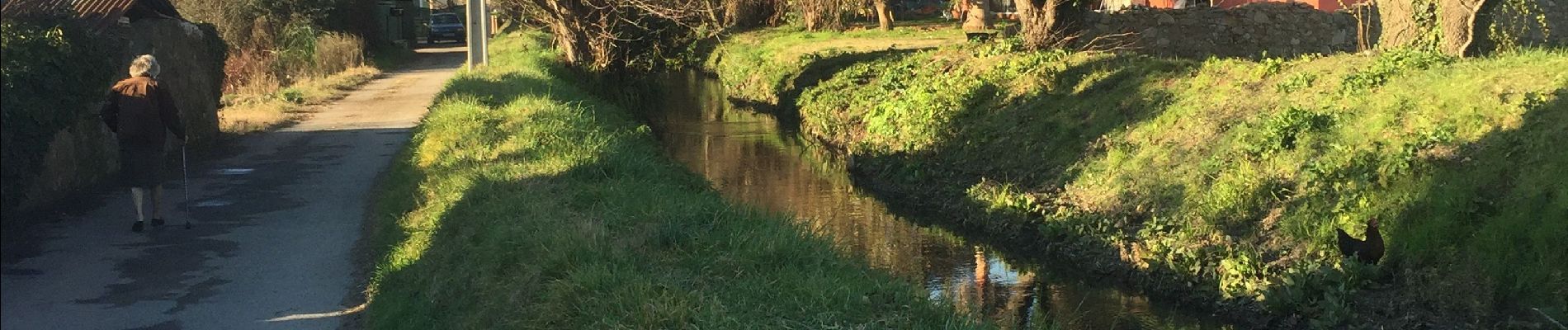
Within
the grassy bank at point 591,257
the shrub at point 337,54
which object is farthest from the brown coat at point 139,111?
the shrub at point 337,54

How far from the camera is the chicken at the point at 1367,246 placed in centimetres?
957

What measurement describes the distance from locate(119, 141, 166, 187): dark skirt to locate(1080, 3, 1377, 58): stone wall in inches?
601

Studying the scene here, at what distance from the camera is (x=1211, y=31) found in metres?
22.7

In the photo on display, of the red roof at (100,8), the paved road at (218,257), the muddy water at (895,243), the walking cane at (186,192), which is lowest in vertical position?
the muddy water at (895,243)

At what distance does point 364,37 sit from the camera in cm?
4022

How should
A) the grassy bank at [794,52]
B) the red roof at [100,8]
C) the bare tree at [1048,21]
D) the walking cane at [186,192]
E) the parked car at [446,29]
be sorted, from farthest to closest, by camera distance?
1. the parked car at [446,29]
2. the grassy bank at [794,52]
3. the bare tree at [1048,21]
4. the walking cane at [186,192]
5. the red roof at [100,8]

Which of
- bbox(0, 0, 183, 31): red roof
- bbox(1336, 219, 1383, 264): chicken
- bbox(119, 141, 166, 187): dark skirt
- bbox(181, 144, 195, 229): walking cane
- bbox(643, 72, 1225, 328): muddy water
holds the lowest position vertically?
bbox(643, 72, 1225, 328): muddy water

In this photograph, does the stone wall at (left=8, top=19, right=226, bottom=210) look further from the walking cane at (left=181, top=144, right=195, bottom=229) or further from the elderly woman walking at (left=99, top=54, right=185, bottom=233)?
the walking cane at (left=181, top=144, right=195, bottom=229)

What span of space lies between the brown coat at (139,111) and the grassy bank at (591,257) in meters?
1.70

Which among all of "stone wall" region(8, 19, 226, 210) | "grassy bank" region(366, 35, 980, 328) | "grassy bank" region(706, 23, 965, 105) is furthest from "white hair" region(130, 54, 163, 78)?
"grassy bank" region(706, 23, 965, 105)

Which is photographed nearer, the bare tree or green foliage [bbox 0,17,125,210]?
green foliage [bbox 0,17,125,210]

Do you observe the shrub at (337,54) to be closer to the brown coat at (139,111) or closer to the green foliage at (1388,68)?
the brown coat at (139,111)

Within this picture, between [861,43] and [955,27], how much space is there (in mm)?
8582

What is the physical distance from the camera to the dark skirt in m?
10.1
